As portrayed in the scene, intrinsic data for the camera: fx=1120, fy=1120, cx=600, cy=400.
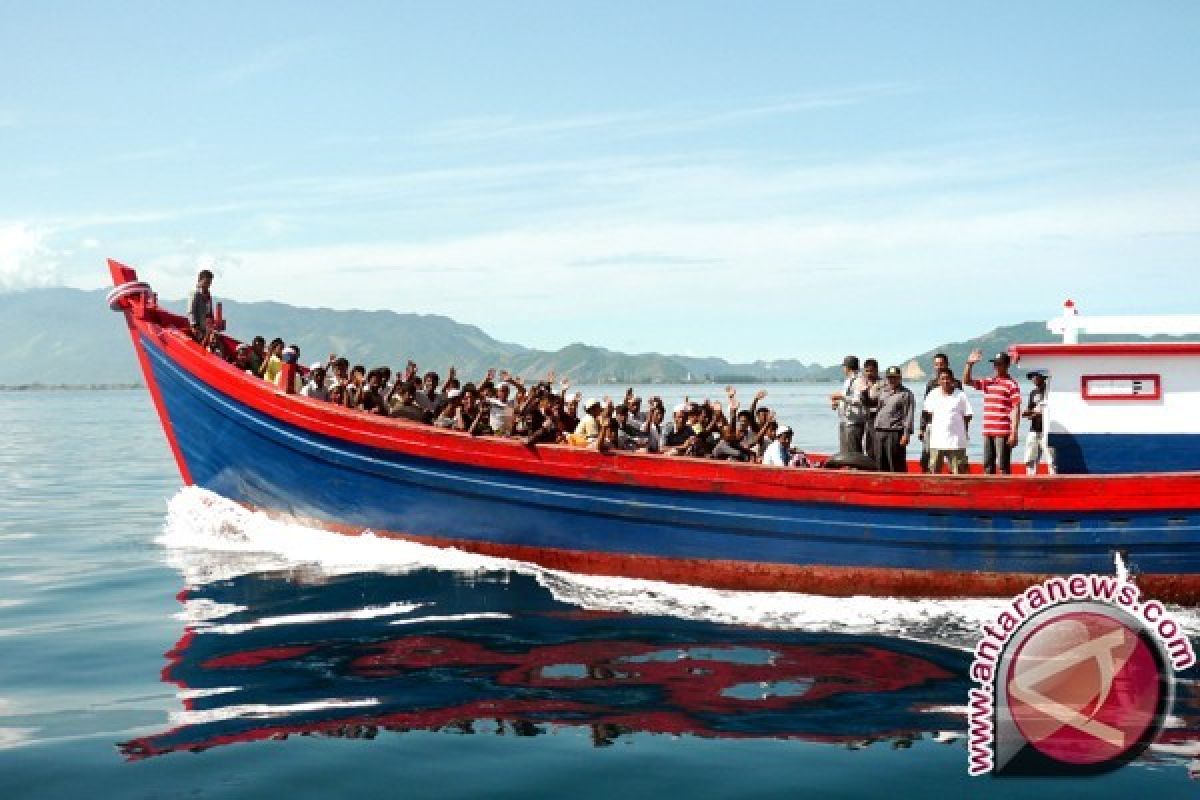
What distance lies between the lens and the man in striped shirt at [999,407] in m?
12.4

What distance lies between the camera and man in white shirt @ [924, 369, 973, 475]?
12703 millimetres

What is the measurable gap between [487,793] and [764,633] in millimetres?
4420

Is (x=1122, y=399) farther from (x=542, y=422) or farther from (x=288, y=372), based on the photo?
(x=288, y=372)

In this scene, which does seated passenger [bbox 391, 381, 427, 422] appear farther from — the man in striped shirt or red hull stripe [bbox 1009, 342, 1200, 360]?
red hull stripe [bbox 1009, 342, 1200, 360]

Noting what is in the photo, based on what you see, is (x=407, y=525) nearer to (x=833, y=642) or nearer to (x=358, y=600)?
(x=358, y=600)

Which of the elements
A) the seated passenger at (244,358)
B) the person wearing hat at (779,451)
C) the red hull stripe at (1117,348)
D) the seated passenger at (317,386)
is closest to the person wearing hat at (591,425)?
the person wearing hat at (779,451)

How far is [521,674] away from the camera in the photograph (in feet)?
30.3

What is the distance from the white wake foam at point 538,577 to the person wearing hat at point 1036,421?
237 cm

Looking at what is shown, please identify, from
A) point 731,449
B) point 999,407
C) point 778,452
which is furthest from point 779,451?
point 999,407

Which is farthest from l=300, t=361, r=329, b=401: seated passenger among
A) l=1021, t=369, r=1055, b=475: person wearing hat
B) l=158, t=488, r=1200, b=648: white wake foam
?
l=1021, t=369, r=1055, b=475: person wearing hat

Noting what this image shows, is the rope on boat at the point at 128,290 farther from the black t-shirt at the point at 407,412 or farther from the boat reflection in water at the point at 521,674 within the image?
the boat reflection in water at the point at 521,674

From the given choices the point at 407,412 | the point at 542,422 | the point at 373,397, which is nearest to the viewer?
the point at 542,422

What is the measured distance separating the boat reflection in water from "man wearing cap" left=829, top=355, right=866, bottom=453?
3.09 meters

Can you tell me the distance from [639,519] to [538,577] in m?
1.38
